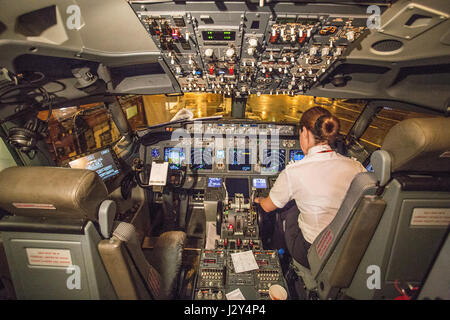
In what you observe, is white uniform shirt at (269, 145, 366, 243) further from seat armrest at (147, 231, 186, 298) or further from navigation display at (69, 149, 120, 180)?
navigation display at (69, 149, 120, 180)

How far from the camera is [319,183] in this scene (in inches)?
50.1

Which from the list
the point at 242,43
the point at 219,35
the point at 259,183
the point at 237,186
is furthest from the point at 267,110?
the point at 219,35

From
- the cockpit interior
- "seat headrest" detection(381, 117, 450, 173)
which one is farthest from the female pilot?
"seat headrest" detection(381, 117, 450, 173)

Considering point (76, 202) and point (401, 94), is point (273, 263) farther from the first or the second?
point (401, 94)

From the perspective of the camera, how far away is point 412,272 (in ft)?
3.49

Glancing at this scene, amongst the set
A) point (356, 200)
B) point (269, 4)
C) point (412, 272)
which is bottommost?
point (412, 272)

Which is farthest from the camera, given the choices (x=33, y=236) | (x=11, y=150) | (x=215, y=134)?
(x=215, y=134)

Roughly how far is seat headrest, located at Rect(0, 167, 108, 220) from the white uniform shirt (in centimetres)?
121

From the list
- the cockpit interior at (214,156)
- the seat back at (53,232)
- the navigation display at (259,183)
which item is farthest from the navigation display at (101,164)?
the navigation display at (259,183)

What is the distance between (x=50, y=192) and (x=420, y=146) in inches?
63.5

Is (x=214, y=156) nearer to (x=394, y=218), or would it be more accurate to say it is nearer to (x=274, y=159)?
(x=274, y=159)

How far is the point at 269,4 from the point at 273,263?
2039 mm

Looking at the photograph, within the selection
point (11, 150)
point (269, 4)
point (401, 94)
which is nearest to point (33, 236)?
point (11, 150)

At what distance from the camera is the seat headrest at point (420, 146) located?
80cm
